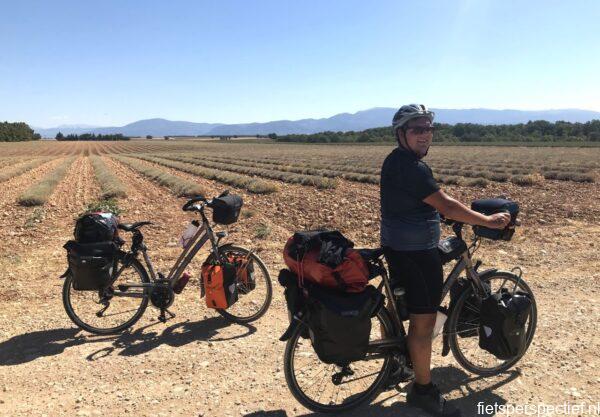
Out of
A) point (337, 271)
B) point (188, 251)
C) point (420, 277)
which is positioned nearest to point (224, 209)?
point (188, 251)

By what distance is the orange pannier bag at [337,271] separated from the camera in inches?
114

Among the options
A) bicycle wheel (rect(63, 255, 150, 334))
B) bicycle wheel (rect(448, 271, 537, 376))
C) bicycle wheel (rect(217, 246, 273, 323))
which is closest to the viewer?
bicycle wheel (rect(448, 271, 537, 376))

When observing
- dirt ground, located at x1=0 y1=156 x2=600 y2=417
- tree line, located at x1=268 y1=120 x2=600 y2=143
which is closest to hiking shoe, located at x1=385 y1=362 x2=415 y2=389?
dirt ground, located at x1=0 y1=156 x2=600 y2=417

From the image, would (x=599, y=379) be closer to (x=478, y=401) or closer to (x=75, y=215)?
(x=478, y=401)

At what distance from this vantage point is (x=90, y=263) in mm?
4402

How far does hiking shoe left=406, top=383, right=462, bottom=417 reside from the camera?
3.26m

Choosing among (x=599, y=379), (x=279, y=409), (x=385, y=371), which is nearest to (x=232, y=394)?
(x=279, y=409)

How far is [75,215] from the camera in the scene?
11656 millimetres

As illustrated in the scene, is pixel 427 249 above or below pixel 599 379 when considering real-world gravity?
above

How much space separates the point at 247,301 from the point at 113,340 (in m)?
1.57

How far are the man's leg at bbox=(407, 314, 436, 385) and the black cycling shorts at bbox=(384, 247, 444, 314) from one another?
0.25ft

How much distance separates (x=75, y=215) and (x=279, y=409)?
10.3 m

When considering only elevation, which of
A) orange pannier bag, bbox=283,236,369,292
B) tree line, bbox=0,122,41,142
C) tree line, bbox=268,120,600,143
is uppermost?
tree line, bbox=0,122,41,142

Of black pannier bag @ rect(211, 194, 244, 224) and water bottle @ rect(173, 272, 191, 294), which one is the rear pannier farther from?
black pannier bag @ rect(211, 194, 244, 224)
